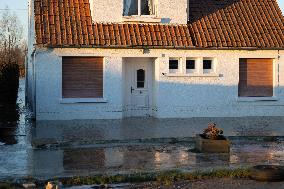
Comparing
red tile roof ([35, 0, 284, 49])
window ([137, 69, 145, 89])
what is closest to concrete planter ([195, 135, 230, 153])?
red tile roof ([35, 0, 284, 49])

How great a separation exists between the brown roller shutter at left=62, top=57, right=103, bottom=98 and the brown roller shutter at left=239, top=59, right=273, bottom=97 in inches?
252

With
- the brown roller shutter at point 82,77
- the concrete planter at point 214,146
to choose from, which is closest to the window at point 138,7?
the brown roller shutter at point 82,77

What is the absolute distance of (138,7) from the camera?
72.8 feet

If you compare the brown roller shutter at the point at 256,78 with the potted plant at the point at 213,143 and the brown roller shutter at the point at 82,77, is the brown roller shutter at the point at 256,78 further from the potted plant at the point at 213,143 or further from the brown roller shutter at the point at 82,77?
the potted plant at the point at 213,143

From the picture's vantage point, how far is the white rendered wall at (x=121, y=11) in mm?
21703

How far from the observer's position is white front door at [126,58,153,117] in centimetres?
2270

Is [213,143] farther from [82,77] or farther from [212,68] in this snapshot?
[212,68]

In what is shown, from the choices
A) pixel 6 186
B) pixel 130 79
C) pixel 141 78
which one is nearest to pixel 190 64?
pixel 141 78

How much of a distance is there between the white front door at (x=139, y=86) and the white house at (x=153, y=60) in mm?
44

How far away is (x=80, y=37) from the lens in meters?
21.0

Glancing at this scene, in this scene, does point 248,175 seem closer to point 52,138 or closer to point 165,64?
point 52,138

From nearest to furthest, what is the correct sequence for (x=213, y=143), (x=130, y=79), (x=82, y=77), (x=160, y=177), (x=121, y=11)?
(x=160, y=177) < (x=213, y=143) < (x=82, y=77) < (x=121, y=11) < (x=130, y=79)

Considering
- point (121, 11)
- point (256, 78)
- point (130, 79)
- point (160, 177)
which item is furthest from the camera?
point (256, 78)

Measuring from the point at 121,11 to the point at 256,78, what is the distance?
6.75 meters
